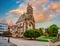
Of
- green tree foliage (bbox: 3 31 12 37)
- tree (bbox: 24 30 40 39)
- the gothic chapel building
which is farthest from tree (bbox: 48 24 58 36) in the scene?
green tree foliage (bbox: 3 31 12 37)

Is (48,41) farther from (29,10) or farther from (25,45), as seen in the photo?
(29,10)

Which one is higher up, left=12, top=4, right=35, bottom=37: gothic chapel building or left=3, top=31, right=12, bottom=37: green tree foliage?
left=12, top=4, right=35, bottom=37: gothic chapel building

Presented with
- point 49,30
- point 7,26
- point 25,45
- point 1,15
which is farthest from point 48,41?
point 1,15

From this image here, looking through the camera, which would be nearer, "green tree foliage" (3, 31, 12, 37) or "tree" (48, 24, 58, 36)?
"tree" (48, 24, 58, 36)

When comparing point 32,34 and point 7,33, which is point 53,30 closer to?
point 32,34

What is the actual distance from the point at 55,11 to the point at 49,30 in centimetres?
Result: 36

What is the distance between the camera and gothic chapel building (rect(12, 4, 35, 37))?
2.73 meters

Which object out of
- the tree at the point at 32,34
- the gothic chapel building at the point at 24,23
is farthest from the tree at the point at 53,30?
the gothic chapel building at the point at 24,23

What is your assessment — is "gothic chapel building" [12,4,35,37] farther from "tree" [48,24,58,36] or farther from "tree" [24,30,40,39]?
"tree" [48,24,58,36]

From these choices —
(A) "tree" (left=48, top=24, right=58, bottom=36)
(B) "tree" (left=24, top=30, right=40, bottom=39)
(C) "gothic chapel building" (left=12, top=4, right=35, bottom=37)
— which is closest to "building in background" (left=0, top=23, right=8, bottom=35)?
(C) "gothic chapel building" (left=12, top=4, right=35, bottom=37)

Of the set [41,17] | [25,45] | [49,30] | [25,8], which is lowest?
[25,45]

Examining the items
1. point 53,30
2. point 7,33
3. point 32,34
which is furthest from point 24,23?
point 53,30

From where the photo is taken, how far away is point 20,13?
9.19 feet

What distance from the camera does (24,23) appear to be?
275 cm
